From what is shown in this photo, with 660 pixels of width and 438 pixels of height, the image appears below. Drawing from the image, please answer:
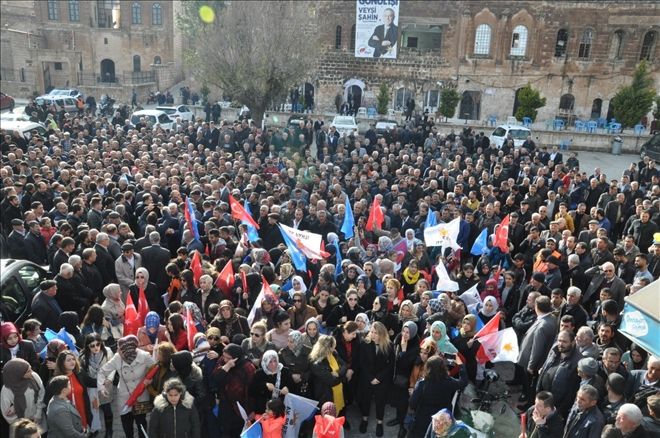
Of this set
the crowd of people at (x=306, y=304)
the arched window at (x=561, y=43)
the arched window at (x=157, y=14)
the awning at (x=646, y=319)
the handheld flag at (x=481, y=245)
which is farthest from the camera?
the arched window at (x=157, y=14)

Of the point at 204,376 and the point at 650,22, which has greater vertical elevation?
the point at 650,22

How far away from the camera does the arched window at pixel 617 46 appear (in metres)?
35.4

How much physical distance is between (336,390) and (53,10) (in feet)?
164

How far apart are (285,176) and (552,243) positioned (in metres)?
7.02

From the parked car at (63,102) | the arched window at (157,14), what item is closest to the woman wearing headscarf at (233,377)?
the parked car at (63,102)

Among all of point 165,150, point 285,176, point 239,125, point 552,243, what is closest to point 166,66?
point 239,125

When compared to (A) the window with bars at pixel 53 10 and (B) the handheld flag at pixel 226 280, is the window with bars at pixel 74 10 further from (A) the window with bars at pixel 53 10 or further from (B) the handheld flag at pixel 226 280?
(B) the handheld flag at pixel 226 280

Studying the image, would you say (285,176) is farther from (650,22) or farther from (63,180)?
(650,22)

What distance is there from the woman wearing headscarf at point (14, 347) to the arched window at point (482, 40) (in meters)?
35.1

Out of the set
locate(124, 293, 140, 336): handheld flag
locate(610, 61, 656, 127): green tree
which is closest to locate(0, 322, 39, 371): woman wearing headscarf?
locate(124, 293, 140, 336): handheld flag

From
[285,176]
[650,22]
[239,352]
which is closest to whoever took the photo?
[239,352]

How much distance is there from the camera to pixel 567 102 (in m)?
37.0

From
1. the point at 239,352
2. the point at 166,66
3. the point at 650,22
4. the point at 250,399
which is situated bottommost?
the point at 250,399

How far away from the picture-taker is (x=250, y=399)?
6203mm
